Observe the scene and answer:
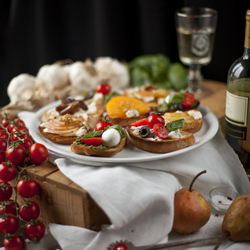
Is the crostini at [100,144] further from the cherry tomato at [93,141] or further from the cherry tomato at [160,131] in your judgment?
the cherry tomato at [160,131]

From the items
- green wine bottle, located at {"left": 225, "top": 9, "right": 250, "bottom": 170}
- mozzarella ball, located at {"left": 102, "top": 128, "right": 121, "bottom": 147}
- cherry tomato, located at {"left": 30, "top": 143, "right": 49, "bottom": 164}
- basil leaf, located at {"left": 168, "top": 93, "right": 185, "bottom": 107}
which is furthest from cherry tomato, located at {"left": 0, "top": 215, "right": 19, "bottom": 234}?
green wine bottle, located at {"left": 225, "top": 9, "right": 250, "bottom": 170}

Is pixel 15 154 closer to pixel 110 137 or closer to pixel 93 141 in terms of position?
pixel 93 141

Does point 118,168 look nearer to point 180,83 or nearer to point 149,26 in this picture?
point 180,83

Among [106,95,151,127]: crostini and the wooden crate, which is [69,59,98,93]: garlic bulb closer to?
[106,95,151,127]: crostini

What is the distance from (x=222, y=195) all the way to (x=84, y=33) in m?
3.36

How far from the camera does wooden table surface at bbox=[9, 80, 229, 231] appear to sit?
5.88 feet

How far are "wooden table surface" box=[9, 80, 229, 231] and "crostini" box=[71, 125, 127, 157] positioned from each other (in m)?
0.19

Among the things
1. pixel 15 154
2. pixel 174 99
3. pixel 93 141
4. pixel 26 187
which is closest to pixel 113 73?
pixel 174 99

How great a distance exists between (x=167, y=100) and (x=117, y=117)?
43cm

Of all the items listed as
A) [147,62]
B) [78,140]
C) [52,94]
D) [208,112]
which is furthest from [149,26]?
[78,140]

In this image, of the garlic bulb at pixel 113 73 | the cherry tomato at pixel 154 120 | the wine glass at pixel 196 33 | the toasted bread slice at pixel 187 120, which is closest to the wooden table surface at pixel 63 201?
the cherry tomato at pixel 154 120

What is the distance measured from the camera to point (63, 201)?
187cm

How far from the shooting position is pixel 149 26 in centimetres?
427

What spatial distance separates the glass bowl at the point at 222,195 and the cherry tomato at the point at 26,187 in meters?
1.05
